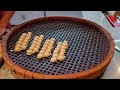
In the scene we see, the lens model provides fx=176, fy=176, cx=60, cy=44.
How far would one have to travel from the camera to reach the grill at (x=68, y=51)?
0.88 meters

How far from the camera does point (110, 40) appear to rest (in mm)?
1093

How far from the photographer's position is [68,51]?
110 cm

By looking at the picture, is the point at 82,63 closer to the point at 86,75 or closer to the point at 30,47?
the point at 86,75

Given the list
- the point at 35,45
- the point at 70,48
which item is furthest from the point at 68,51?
the point at 35,45

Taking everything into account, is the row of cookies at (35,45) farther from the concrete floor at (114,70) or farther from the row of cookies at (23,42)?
the concrete floor at (114,70)

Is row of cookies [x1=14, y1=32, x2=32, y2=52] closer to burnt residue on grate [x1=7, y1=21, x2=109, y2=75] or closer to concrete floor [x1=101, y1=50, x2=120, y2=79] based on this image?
burnt residue on grate [x1=7, y1=21, x2=109, y2=75]

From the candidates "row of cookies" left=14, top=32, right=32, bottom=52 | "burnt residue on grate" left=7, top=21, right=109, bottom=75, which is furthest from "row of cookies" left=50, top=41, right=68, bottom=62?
"row of cookies" left=14, top=32, right=32, bottom=52

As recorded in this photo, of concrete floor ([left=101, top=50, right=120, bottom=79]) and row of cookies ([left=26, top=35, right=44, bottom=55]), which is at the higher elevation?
row of cookies ([left=26, top=35, right=44, bottom=55])

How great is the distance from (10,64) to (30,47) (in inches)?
9.1

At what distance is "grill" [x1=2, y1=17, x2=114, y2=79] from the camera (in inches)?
34.8

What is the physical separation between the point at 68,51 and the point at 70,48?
34 millimetres

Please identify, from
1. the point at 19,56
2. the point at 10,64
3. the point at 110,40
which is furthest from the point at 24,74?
the point at 110,40

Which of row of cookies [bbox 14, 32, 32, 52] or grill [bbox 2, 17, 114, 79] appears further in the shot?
row of cookies [bbox 14, 32, 32, 52]

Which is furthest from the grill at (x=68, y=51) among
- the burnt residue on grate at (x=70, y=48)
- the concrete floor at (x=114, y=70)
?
the concrete floor at (x=114, y=70)
